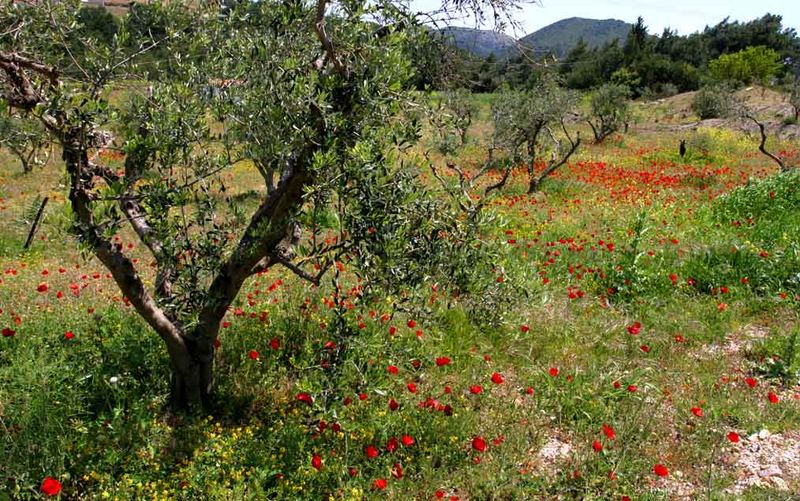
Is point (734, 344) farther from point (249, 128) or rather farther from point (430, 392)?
point (249, 128)

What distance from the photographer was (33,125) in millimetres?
3148

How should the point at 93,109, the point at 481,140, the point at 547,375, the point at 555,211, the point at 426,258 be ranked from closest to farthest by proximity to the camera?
Result: the point at 93,109 < the point at 426,258 < the point at 547,375 < the point at 555,211 < the point at 481,140

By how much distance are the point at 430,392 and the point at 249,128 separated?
2.90m

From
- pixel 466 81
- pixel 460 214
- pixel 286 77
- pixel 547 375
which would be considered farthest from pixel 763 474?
pixel 286 77

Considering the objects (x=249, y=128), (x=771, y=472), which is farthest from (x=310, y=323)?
(x=771, y=472)

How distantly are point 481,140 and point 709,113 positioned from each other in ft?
50.9

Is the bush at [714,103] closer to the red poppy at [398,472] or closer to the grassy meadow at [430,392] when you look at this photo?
the grassy meadow at [430,392]

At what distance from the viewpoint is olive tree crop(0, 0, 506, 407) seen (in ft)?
10.0

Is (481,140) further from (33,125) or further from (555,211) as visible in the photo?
(33,125)

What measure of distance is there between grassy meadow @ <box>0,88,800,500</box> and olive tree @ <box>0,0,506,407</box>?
333 millimetres

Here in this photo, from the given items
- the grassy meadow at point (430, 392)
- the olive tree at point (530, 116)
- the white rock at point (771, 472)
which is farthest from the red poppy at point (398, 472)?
the olive tree at point (530, 116)

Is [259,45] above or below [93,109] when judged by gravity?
above

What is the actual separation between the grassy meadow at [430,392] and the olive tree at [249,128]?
1.09ft

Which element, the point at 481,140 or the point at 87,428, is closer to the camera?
the point at 87,428
